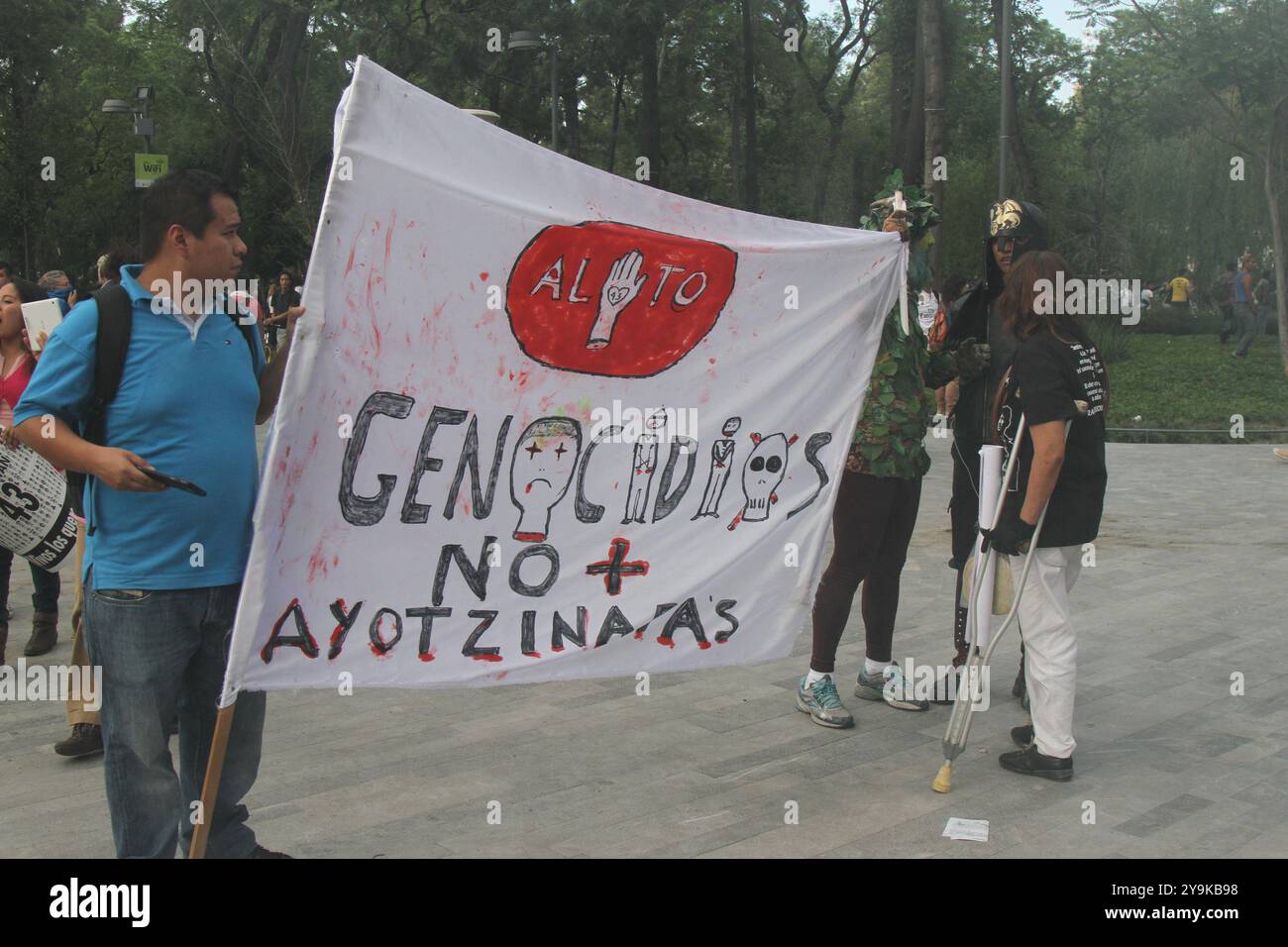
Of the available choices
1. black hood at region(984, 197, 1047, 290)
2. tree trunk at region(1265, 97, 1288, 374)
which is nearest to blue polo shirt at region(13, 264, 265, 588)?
black hood at region(984, 197, 1047, 290)

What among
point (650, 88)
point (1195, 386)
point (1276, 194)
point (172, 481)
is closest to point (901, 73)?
point (650, 88)

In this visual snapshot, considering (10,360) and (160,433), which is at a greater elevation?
(10,360)

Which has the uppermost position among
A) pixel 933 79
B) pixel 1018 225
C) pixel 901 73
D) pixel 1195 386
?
pixel 901 73

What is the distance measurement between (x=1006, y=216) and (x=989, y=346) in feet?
1.80

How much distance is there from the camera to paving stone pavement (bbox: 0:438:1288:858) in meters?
4.12

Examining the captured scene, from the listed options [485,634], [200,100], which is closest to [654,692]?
[485,634]

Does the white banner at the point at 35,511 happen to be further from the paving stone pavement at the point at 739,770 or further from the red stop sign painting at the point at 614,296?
the red stop sign painting at the point at 614,296

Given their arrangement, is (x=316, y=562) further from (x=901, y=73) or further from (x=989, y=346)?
(x=901, y=73)

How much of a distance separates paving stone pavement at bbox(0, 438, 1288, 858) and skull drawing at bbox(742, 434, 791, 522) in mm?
1023

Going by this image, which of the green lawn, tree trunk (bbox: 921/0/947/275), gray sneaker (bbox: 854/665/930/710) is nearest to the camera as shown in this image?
gray sneaker (bbox: 854/665/930/710)

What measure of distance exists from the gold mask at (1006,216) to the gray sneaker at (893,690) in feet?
6.46

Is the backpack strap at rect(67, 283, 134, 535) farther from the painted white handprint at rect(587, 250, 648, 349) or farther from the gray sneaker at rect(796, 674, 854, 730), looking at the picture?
the gray sneaker at rect(796, 674, 854, 730)

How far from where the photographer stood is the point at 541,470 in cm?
404
